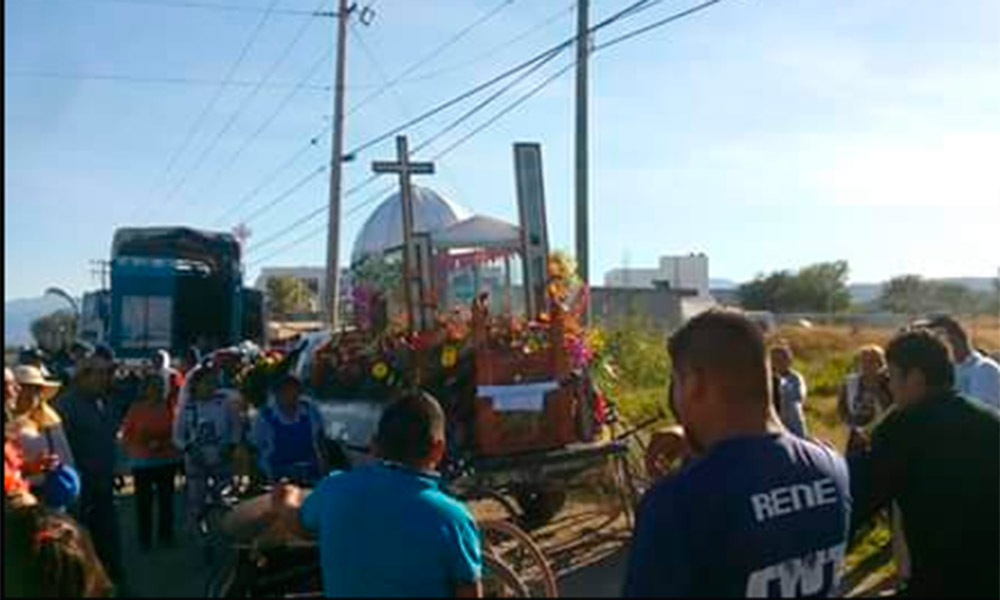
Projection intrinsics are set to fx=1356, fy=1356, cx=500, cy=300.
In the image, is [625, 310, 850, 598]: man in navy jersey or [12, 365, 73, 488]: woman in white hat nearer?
[625, 310, 850, 598]: man in navy jersey

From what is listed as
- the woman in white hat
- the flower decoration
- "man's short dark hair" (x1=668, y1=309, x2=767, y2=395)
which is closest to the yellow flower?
the flower decoration

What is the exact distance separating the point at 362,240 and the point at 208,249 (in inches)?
364

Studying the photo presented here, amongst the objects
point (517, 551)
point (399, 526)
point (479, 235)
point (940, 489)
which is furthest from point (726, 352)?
point (479, 235)

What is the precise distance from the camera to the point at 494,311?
1075 cm

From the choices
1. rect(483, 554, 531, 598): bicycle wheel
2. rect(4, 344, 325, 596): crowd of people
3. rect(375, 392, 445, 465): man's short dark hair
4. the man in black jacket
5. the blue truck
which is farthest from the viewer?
the blue truck

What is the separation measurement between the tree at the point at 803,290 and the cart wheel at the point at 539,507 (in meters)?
68.2

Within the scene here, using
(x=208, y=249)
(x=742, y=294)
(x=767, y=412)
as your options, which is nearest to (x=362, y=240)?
(x=208, y=249)

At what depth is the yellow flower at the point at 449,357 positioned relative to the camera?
10.4m

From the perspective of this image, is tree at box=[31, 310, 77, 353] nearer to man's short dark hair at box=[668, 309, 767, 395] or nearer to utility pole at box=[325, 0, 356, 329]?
utility pole at box=[325, 0, 356, 329]

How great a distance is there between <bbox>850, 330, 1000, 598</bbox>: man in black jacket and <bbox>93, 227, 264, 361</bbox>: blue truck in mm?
17950

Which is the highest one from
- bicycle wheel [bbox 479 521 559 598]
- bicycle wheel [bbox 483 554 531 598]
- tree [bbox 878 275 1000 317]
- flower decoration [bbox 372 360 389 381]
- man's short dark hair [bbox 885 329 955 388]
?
tree [bbox 878 275 1000 317]

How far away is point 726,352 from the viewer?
9.52 ft

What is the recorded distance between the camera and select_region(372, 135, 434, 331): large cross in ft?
37.1

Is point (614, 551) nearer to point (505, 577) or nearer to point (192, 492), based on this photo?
point (192, 492)
